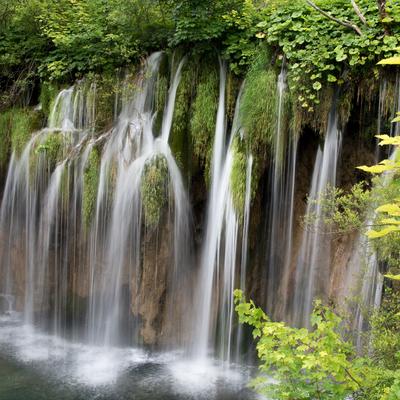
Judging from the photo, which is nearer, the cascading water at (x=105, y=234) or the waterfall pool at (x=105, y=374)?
the waterfall pool at (x=105, y=374)

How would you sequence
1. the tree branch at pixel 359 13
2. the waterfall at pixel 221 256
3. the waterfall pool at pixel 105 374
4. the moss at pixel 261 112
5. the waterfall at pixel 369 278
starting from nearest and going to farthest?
the waterfall at pixel 369 278 < the tree branch at pixel 359 13 < the waterfall pool at pixel 105 374 < the moss at pixel 261 112 < the waterfall at pixel 221 256

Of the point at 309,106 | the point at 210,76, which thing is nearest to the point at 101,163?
the point at 210,76

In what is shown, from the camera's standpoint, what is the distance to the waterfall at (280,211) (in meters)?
7.72

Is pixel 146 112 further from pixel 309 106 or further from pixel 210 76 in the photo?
pixel 309 106

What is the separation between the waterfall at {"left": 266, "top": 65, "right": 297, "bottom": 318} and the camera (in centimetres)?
772

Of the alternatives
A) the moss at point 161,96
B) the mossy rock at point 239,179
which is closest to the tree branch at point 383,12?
the mossy rock at point 239,179

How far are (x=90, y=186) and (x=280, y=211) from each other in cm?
330

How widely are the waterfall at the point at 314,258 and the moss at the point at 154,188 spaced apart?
2.38 m

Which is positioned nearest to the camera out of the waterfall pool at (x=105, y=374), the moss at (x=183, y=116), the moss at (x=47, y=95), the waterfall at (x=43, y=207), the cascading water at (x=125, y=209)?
the waterfall pool at (x=105, y=374)

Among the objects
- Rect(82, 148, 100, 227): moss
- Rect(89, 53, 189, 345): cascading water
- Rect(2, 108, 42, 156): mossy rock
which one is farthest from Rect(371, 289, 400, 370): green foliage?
Rect(2, 108, 42, 156): mossy rock

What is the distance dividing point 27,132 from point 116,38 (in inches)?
100

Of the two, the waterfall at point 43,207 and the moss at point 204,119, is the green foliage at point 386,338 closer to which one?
the moss at point 204,119

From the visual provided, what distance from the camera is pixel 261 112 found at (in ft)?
25.3

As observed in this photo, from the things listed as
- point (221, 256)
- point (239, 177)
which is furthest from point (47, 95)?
point (221, 256)
